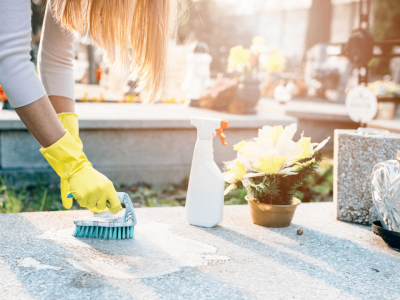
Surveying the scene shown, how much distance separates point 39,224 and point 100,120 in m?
1.33

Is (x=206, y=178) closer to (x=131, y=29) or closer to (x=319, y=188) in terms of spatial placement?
(x=131, y=29)

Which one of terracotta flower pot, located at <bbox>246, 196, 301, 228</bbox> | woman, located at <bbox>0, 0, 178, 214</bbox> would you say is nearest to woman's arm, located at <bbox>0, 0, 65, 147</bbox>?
woman, located at <bbox>0, 0, 178, 214</bbox>

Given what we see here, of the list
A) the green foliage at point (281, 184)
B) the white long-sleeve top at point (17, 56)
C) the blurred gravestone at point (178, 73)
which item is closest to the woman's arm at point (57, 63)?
the white long-sleeve top at point (17, 56)

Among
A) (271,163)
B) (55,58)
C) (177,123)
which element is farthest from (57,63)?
(177,123)

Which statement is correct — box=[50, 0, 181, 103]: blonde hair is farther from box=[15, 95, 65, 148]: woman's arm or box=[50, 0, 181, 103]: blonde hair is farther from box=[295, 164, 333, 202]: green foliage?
box=[295, 164, 333, 202]: green foliage

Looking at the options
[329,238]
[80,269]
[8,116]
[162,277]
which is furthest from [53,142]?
[8,116]

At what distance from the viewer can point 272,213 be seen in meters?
1.48

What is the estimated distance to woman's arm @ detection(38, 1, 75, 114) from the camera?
1.39 meters

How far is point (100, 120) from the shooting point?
105 inches

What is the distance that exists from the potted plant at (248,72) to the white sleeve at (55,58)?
7.17 ft

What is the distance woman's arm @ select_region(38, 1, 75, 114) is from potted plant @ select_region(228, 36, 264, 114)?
2.18 m

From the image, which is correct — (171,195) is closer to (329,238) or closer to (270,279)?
(329,238)

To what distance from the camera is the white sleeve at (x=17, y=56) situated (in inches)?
39.2

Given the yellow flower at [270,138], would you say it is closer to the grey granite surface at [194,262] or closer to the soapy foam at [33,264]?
the grey granite surface at [194,262]
